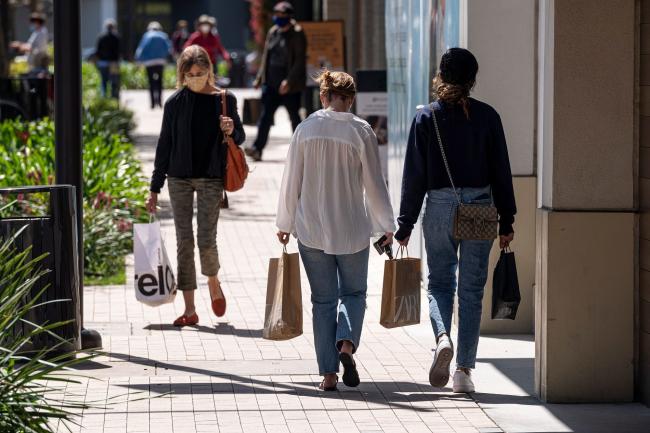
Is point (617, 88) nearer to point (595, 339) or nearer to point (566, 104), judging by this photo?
point (566, 104)

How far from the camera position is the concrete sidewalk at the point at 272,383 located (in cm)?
656

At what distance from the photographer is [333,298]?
7.29 meters

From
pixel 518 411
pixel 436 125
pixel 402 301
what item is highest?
pixel 436 125

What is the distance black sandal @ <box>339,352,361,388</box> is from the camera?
283 inches

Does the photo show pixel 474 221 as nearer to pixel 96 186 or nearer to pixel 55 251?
pixel 55 251

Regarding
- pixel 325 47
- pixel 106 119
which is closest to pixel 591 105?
pixel 325 47

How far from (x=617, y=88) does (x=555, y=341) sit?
4.14 feet

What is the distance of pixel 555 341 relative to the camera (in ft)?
22.7

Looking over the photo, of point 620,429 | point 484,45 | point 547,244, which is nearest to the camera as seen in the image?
point 620,429

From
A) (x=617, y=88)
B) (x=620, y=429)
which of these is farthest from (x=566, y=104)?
(x=620, y=429)

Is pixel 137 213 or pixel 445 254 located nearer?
pixel 445 254

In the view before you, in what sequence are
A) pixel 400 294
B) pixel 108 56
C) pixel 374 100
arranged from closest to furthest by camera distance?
pixel 400 294 < pixel 374 100 < pixel 108 56

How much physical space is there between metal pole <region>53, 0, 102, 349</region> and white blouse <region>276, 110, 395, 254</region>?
1602 mm

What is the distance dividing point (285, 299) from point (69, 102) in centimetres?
197
